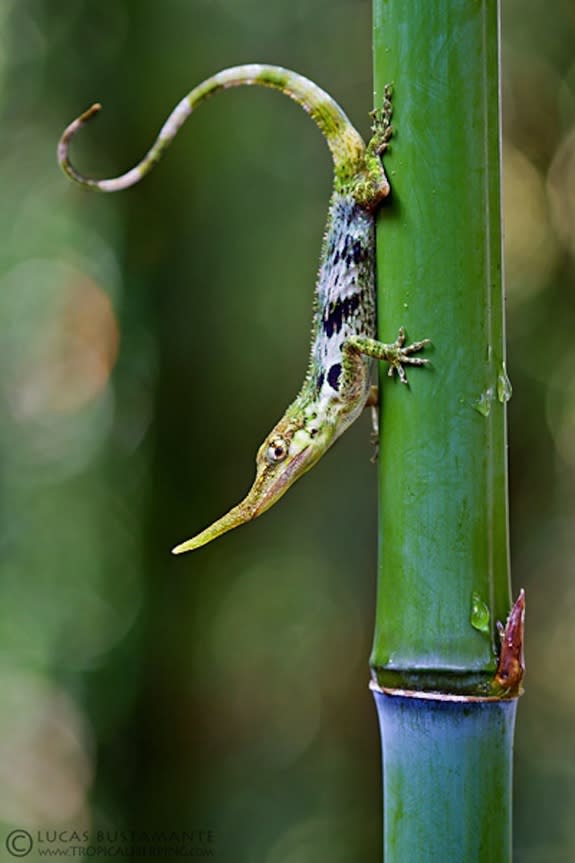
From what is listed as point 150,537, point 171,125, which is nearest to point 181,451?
point 150,537

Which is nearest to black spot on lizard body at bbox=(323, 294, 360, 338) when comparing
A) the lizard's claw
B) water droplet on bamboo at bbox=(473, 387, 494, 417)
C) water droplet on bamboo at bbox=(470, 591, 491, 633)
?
the lizard's claw

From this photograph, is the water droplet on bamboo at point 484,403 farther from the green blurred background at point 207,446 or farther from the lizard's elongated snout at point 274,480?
the green blurred background at point 207,446

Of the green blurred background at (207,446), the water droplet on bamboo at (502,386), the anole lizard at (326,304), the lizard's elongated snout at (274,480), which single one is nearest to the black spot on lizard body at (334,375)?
the anole lizard at (326,304)

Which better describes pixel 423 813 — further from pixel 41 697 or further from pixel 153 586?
pixel 41 697

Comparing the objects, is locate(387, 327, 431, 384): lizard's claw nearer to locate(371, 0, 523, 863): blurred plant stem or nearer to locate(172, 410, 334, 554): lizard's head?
locate(371, 0, 523, 863): blurred plant stem

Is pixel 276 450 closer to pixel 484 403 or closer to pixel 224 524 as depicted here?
pixel 224 524

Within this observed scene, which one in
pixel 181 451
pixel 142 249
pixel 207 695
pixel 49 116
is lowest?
pixel 207 695

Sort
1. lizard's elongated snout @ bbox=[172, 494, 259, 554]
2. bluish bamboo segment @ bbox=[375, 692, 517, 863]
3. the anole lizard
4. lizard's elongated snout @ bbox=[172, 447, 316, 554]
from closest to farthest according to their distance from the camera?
bluish bamboo segment @ bbox=[375, 692, 517, 863], lizard's elongated snout @ bbox=[172, 494, 259, 554], the anole lizard, lizard's elongated snout @ bbox=[172, 447, 316, 554]
